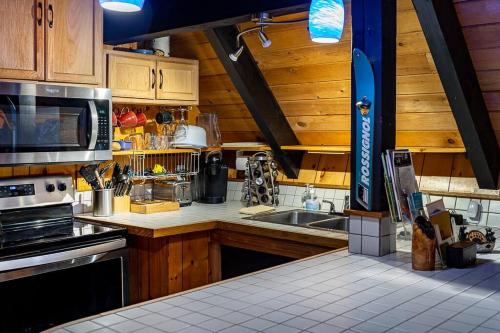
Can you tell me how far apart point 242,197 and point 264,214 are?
576mm

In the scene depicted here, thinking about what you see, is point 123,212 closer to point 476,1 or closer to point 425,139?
point 425,139

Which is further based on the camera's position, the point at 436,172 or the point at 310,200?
the point at 310,200

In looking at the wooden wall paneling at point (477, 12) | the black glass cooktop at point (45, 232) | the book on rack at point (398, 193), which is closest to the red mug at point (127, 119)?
the black glass cooktop at point (45, 232)

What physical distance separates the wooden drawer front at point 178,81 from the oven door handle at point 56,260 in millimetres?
1165

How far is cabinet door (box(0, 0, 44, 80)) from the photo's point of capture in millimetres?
2928

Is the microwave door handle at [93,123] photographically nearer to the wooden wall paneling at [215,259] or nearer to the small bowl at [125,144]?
the small bowl at [125,144]

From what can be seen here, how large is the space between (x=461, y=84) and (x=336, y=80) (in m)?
0.89

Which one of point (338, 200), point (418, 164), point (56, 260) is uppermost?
point (418, 164)

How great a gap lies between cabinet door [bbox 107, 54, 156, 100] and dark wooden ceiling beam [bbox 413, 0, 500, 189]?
1853mm

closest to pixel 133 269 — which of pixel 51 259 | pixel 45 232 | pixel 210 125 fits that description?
pixel 45 232

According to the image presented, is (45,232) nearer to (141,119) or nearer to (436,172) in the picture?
(141,119)

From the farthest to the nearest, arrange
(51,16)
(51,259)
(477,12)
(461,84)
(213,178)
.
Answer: (213,178) → (51,16) → (51,259) → (461,84) → (477,12)

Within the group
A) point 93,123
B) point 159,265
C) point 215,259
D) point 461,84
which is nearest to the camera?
point 461,84

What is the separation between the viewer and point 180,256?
11.1 ft
